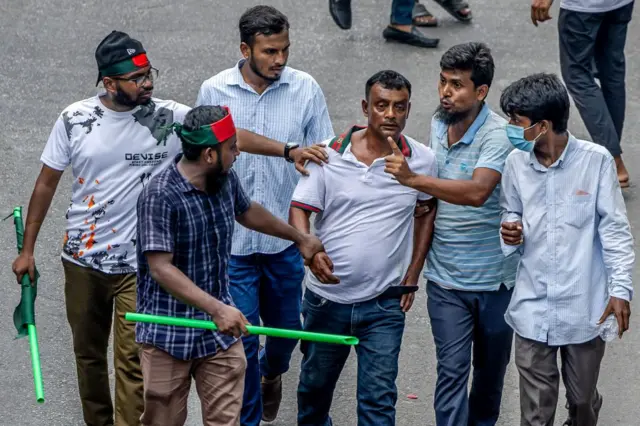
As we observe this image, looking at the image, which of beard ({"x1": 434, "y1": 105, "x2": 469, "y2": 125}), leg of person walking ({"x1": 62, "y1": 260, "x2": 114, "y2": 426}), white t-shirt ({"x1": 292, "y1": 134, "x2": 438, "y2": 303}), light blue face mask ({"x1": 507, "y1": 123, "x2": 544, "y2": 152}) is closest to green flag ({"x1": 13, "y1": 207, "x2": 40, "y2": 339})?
leg of person walking ({"x1": 62, "y1": 260, "x2": 114, "y2": 426})

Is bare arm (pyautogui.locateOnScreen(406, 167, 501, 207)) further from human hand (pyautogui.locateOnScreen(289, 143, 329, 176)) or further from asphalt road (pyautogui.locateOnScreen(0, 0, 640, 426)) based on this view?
asphalt road (pyautogui.locateOnScreen(0, 0, 640, 426))

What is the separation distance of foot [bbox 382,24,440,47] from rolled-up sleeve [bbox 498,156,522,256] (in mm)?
5070

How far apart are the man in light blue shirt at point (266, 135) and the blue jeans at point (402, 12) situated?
169 inches

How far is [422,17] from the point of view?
10.8 metres

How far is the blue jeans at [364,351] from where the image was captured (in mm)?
5566

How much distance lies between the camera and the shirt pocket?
210 inches

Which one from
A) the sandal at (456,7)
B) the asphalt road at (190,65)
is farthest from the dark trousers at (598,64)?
the sandal at (456,7)

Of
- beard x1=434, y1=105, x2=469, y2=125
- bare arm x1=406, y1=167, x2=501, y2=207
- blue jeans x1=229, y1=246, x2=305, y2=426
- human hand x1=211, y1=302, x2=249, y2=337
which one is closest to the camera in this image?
human hand x1=211, y1=302, x2=249, y2=337

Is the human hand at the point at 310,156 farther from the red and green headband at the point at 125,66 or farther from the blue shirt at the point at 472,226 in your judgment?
the red and green headband at the point at 125,66

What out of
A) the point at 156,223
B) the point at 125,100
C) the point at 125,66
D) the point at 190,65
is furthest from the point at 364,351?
the point at 190,65

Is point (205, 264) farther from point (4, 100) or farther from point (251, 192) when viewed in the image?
point (4, 100)

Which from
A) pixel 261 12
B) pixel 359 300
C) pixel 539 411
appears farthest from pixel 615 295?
pixel 261 12

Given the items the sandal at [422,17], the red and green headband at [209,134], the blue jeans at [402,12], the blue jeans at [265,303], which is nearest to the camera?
the red and green headband at [209,134]

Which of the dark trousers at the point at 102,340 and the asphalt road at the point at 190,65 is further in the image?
the asphalt road at the point at 190,65
